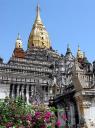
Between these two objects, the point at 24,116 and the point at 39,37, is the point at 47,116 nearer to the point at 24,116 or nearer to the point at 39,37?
the point at 24,116

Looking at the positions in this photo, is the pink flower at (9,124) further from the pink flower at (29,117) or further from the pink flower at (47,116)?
the pink flower at (47,116)

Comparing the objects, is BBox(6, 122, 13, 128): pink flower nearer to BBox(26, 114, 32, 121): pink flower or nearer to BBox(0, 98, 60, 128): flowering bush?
BBox(0, 98, 60, 128): flowering bush

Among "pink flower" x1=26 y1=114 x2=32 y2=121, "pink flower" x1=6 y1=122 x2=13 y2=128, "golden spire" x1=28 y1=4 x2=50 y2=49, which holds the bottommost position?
"pink flower" x1=6 y1=122 x2=13 y2=128

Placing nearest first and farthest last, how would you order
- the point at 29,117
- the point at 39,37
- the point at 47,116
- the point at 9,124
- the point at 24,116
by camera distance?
the point at 9,124 < the point at 29,117 < the point at 24,116 < the point at 47,116 < the point at 39,37

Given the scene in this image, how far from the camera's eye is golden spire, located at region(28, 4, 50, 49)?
237 ft

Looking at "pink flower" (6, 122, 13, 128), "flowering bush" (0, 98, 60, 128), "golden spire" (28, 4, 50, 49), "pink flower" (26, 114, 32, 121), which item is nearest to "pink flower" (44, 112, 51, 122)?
"flowering bush" (0, 98, 60, 128)

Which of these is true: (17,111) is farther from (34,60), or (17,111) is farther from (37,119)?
(34,60)

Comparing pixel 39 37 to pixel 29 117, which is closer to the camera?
pixel 29 117

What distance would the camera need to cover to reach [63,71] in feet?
200

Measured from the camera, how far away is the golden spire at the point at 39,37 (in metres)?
72.3

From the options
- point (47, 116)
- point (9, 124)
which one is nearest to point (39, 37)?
point (47, 116)

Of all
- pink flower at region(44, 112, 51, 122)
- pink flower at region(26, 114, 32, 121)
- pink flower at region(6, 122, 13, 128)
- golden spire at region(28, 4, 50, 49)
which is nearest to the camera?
pink flower at region(6, 122, 13, 128)

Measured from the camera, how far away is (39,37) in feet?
242

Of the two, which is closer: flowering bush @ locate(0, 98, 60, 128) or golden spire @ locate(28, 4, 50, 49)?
flowering bush @ locate(0, 98, 60, 128)
